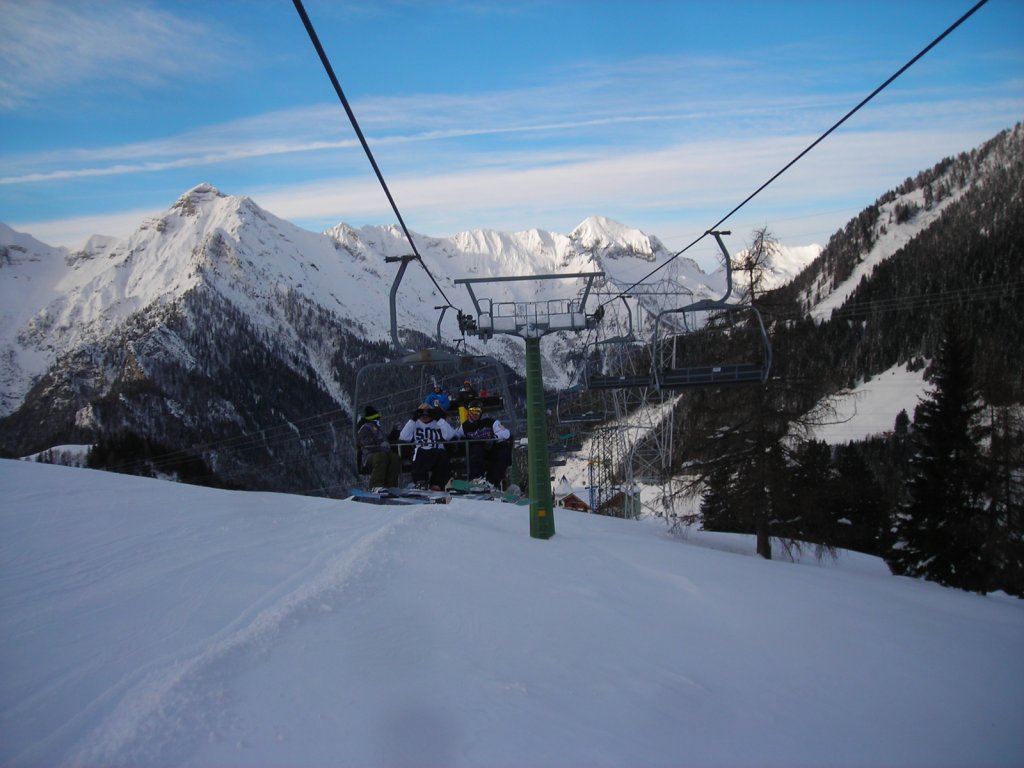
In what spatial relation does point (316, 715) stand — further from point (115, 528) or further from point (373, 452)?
point (373, 452)

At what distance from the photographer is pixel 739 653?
524 centimetres

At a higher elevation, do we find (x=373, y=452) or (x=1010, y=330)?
(x=1010, y=330)

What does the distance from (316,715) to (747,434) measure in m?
15.2

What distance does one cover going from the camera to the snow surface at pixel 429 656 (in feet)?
10.9

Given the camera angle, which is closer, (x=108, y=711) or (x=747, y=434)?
(x=108, y=711)

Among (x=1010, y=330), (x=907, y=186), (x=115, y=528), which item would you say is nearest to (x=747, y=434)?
(x=115, y=528)

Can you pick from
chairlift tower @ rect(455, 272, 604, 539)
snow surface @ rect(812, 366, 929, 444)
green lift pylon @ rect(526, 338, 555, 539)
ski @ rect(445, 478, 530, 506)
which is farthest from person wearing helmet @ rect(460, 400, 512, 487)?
snow surface @ rect(812, 366, 929, 444)

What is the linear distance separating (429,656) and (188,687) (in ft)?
4.37

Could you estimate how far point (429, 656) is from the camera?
167 inches

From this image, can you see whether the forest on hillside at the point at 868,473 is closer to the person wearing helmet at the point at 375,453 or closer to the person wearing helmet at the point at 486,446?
the person wearing helmet at the point at 486,446

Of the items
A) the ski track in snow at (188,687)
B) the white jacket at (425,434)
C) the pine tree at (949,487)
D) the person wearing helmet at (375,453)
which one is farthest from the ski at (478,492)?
the pine tree at (949,487)

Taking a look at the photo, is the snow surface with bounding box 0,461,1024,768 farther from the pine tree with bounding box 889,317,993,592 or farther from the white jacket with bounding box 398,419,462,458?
the pine tree with bounding box 889,317,993,592

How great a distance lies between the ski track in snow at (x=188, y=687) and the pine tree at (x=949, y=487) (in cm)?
2245

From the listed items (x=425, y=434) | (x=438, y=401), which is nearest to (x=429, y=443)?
(x=425, y=434)
